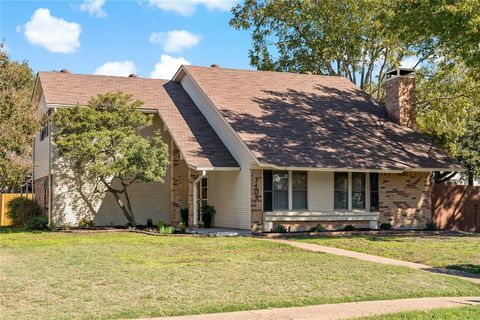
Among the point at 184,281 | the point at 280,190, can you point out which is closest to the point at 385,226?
the point at 280,190

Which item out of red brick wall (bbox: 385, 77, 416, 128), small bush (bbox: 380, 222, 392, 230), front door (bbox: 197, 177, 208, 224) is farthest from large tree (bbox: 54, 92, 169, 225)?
red brick wall (bbox: 385, 77, 416, 128)

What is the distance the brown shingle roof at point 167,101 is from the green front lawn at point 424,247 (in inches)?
224

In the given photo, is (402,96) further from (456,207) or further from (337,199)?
(337,199)

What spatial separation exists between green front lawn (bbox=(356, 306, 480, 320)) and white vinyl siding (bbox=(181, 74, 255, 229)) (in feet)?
42.0

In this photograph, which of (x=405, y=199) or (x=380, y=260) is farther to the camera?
(x=405, y=199)

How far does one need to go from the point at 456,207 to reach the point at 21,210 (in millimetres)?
18890

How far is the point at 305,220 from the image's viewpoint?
21984 mm

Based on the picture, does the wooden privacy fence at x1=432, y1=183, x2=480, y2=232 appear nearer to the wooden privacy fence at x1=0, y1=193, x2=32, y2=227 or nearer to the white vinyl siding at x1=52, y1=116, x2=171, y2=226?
the white vinyl siding at x1=52, y1=116, x2=171, y2=226

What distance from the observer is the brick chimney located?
26.4m

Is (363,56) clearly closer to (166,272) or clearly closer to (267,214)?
(267,214)

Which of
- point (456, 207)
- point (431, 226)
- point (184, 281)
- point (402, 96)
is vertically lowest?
point (184, 281)

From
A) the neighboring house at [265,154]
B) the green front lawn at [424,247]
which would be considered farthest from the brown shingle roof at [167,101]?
the green front lawn at [424,247]

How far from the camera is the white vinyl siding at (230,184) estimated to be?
21.8 meters

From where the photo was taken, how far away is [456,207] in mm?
25328
